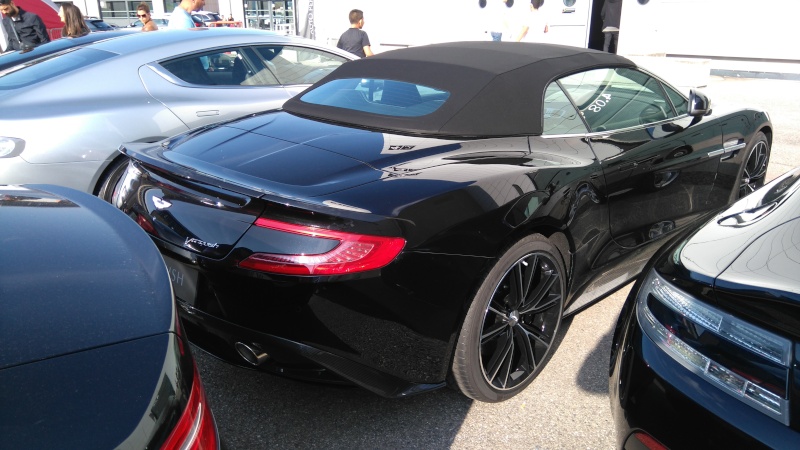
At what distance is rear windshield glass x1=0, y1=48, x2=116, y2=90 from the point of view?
4.39 metres

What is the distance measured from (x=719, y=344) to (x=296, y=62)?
4.62 metres

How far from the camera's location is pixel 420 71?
11.2 feet

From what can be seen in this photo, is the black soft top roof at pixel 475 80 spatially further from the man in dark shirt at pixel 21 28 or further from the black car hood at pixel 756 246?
the man in dark shirt at pixel 21 28

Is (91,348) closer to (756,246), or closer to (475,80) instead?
(756,246)

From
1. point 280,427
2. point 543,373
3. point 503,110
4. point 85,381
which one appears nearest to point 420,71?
point 503,110

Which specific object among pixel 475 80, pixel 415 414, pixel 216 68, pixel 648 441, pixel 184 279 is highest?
pixel 475 80

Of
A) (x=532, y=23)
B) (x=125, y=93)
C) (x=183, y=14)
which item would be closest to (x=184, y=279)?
(x=125, y=93)

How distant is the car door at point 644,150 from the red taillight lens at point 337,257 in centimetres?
140

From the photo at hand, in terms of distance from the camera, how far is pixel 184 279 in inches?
94.7

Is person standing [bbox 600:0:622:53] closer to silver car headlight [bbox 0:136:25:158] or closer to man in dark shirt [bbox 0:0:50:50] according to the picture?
man in dark shirt [bbox 0:0:50:50]

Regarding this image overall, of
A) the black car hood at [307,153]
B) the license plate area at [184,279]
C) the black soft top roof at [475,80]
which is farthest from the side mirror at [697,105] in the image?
the license plate area at [184,279]

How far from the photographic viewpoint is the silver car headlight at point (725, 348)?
5.04 feet

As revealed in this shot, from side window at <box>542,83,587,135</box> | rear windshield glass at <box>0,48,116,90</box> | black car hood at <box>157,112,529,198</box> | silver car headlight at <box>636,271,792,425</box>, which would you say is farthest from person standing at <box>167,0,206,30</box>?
silver car headlight at <box>636,271,792,425</box>

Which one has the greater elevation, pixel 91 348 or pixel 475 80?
pixel 475 80
